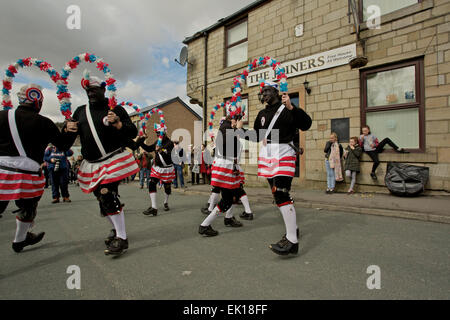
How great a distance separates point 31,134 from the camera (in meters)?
2.89

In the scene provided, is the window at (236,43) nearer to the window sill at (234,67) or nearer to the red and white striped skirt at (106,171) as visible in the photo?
the window sill at (234,67)

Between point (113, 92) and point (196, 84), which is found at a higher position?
point (196, 84)

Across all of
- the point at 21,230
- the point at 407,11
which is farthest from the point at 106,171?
the point at 407,11

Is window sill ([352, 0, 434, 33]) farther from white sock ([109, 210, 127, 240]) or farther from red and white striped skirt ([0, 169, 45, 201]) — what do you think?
red and white striped skirt ([0, 169, 45, 201])

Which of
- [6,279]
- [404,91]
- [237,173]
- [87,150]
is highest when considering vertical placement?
[404,91]

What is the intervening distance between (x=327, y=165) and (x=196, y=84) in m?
7.83

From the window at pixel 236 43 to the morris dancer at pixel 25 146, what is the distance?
902cm

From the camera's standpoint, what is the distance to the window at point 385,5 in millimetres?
6873

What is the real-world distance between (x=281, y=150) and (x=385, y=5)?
7.09 metres

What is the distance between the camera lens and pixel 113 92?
3361mm

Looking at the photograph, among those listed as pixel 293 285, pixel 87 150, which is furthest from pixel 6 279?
pixel 293 285

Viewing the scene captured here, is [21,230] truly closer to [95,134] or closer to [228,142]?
[95,134]

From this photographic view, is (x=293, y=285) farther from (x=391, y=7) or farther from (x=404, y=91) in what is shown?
(x=391, y=7)
